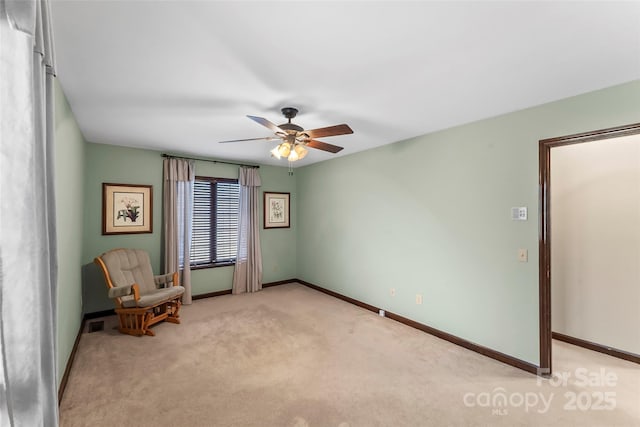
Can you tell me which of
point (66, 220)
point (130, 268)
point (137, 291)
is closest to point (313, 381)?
point (137, 291)

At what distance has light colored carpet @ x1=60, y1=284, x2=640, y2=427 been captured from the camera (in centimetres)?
204

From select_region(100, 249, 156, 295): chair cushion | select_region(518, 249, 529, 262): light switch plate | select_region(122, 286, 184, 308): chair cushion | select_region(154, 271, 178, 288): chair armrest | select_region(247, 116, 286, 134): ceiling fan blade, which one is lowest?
select_region(122, 286, 184, 308): chair cushion

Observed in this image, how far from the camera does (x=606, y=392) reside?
233 cm

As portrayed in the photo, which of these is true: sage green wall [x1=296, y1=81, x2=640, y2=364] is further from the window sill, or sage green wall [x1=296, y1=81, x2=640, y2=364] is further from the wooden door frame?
the window sill

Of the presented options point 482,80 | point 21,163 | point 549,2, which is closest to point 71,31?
point 21,163

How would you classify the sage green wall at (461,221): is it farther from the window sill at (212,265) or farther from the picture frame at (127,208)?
the picture frame at (127,208)

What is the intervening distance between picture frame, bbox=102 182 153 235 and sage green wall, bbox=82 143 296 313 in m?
0.06

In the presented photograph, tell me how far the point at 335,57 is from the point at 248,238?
392 cm

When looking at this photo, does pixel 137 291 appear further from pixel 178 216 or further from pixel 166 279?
pixel 178 216

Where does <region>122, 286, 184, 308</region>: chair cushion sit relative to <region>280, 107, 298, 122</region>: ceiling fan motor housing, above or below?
below

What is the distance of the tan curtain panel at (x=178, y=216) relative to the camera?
14.3 feet

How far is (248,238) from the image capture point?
5.18 m

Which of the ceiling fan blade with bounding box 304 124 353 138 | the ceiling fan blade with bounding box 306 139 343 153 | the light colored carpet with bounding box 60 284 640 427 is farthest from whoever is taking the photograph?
the ceiling fan blade with bounding box 306 139 343 153

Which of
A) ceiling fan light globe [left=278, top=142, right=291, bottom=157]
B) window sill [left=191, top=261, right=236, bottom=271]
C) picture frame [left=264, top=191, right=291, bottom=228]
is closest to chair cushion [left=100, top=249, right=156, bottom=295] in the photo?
window sill [left=191, top=261, right=236, bottom=271]
